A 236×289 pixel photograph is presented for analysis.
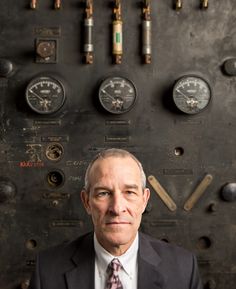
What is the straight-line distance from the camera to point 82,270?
2012mm

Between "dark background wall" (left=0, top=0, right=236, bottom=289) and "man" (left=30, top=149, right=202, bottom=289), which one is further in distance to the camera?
"dark background wall" (left=0, top=0, right=236, bottom=289)

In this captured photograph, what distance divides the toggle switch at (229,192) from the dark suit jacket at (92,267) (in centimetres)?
95

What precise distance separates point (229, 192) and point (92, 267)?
4.25 ft

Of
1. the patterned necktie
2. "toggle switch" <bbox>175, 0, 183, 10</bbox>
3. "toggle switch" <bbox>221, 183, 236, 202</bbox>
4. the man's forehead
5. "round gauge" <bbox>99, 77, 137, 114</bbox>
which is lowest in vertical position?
the patterned necktie

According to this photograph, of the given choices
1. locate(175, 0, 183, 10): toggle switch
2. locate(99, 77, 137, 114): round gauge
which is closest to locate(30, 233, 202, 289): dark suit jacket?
locate(99, 77, 137, 114): round gauge

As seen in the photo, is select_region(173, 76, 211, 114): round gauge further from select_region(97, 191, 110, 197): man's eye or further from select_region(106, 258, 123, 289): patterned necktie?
select_region(106, 258, 123, 289): patterned necktie

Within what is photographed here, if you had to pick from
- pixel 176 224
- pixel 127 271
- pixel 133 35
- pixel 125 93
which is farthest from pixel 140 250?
pixel 133 35

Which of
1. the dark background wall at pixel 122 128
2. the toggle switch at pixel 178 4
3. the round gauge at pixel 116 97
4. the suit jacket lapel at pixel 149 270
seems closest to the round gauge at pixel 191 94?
the dark background wall at pixel 122 128

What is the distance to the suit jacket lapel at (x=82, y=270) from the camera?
6.50 ft

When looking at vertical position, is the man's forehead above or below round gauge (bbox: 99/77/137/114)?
below

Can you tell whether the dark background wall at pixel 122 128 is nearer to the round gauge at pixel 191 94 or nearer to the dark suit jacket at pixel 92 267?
the round gauge at pixel 191 94

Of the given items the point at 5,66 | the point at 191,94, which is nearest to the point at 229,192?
the point at 191,94

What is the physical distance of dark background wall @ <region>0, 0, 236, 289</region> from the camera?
3.05 meters

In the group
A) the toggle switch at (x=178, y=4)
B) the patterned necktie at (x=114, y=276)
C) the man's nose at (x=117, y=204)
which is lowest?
the patterned necktie at (x=114, y=276)
